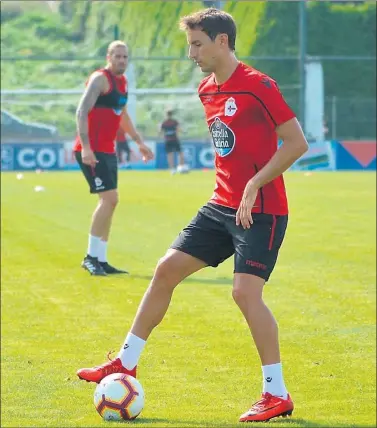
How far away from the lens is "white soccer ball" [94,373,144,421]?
668 centimetres

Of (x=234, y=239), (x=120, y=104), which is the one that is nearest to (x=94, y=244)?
(x=120, y=104)

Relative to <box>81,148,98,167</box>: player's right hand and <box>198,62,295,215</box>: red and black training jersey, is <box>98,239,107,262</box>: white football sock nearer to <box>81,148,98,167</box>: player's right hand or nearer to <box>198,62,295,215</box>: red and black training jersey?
<box>81,148,98,167</box>: player's right hand

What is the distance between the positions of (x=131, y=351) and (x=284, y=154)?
1452 mm

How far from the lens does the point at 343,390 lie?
25.4 ft

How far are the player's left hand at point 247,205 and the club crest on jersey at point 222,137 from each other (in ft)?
0.99

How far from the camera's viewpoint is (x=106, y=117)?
13.0 meters

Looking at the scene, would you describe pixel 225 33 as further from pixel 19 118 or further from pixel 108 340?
pixel 19 118

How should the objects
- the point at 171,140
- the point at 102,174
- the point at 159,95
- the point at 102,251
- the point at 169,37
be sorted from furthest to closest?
the point at 169,37 → the point at 159,95 → the point at 171,140 → the point at 102,251 → the point at 102,174

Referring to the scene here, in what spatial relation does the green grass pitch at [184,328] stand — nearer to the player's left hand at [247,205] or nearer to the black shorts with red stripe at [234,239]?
the black shorts with red stripe at [234,239]

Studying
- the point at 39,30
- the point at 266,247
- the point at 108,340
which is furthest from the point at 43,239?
the point at 39,30

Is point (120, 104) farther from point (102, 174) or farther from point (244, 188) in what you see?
point (244, 188)

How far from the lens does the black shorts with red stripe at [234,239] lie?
6.69m

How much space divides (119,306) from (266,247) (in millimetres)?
4520

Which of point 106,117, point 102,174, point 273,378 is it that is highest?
point 106,117
